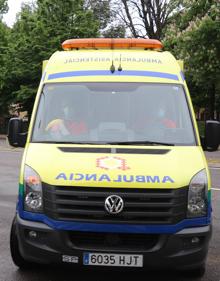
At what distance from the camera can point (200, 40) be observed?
2227cm

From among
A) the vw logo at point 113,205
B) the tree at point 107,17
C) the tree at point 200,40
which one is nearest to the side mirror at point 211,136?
the vw logo at point 113,205

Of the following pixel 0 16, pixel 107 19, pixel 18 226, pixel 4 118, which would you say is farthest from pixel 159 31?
pixel 18 226

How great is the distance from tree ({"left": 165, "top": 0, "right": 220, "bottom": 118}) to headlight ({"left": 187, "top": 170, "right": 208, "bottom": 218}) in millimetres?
17595

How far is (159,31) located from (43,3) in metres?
9.21

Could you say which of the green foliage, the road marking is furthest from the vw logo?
the green foliage

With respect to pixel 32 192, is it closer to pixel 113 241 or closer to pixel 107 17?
pixel 113 241

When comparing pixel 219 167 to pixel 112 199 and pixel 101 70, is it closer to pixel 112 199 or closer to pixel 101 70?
pixel 101 70

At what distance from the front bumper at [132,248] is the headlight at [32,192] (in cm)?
14

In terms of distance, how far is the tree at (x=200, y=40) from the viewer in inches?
861

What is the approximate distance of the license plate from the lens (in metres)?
4.78

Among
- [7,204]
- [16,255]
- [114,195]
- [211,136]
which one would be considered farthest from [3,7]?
[114,195]

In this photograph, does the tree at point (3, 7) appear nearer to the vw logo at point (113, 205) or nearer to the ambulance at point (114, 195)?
the ambulance at point (114, 195)

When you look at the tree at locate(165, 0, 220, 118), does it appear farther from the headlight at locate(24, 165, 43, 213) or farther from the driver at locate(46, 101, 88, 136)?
the headlight at locate(24, 165, 43, 213)

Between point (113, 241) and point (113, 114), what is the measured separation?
1.58 m
